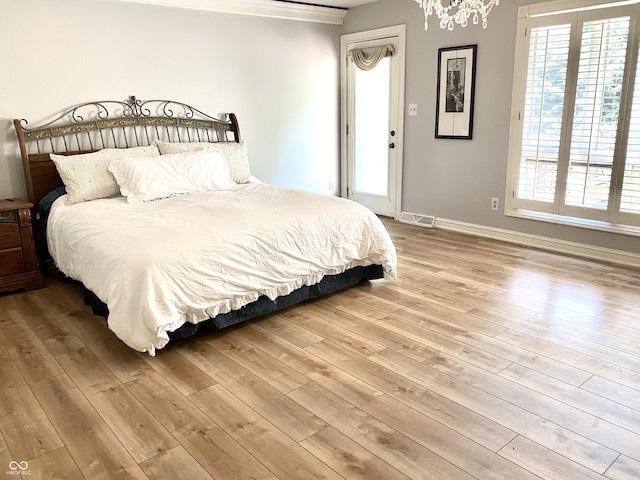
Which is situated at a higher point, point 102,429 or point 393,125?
point 393,125

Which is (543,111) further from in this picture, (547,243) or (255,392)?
(255,392)

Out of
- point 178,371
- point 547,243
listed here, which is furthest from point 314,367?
point 547,243

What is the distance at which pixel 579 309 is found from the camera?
3.32m

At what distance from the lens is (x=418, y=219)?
571cm

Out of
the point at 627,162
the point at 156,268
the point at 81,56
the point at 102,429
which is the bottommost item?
the point at 102,429

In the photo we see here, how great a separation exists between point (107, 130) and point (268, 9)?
2.13 meters

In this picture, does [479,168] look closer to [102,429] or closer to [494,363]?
[494,363]

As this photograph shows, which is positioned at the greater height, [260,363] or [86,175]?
[86,175]

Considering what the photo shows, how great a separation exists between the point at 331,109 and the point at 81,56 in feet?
9.52

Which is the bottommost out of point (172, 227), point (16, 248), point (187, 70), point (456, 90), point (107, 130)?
point (16, 248)

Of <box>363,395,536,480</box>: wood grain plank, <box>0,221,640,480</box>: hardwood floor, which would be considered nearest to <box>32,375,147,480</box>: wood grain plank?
<box>0,221,640,480</box>: hardwood floor

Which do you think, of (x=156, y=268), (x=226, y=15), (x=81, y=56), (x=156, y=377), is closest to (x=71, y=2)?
(x=81, y=56)

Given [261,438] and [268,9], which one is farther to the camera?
[268,9]

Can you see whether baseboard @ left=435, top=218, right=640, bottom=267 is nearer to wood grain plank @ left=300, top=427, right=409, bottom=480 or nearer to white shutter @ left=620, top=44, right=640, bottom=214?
white shutter @ left=620, top=44, right=640, bottom=214
